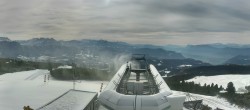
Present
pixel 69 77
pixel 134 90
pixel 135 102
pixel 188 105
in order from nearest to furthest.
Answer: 1. pixel 135 102
2. pixel 134 90
3. pixel 188 105
4. pixel 69 77

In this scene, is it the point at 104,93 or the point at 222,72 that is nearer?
the point at 104,93

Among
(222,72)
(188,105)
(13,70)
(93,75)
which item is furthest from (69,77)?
(222,72)

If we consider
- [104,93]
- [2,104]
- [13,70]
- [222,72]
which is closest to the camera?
[104,93]

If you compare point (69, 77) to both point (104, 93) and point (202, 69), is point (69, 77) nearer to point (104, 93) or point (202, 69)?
point (104, 93)

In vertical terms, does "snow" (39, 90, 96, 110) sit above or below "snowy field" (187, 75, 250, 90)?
above

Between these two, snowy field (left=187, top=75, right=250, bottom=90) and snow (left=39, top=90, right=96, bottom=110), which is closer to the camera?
snow (left=39, top=90, right=96, bottom=110)

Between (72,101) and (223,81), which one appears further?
A: (223,81)

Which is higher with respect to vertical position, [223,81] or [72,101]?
[72,101]

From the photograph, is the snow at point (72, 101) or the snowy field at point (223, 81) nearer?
the snow at point (72, 101)

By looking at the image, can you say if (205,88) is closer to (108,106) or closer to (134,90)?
(134,90)

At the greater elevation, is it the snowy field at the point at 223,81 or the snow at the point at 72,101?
the snow at the point at 72,101
